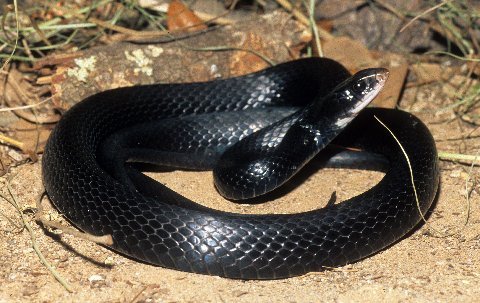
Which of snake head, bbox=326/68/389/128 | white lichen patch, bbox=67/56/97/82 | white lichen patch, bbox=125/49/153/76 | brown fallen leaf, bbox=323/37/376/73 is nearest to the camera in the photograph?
snake head, bbox=326/68/389/128

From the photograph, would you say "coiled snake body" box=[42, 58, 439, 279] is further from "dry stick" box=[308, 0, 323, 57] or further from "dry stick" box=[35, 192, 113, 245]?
"dry stick" box=[308, 0, 323, 57]

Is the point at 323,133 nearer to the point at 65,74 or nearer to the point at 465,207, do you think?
the point at 465,207

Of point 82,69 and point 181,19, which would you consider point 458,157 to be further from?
point 82,69

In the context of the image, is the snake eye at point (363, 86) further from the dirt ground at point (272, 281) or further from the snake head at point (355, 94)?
the dirt ground at point (272, 281)

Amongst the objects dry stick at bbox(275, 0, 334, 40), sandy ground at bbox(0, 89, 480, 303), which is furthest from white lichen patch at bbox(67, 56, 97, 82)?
dry stick at bbox(275, 0, 334, 40)

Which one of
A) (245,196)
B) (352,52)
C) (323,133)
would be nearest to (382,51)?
(352,52)

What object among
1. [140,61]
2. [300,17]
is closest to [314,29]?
[300,17]
